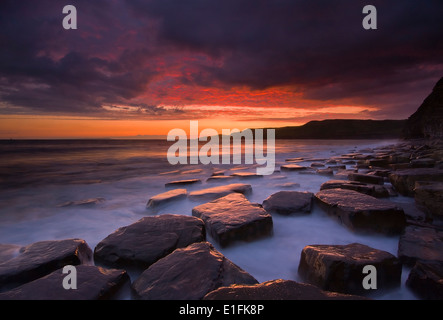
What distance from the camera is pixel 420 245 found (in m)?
1.37

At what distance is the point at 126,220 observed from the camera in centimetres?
258

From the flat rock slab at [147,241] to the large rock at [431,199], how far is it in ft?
7.09

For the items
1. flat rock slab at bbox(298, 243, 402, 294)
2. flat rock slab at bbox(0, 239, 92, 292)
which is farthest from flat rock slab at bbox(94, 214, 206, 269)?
flat rock slab at bbox(298, 243, 402, 294)

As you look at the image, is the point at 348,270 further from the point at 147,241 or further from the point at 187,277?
the point at 147,241

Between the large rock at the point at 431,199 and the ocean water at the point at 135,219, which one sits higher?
the large rock at the point at 431,199

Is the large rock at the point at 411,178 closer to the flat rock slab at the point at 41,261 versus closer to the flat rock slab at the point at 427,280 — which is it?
the flat rock slab at the point at 427,280

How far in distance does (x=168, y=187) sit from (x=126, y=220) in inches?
65.8

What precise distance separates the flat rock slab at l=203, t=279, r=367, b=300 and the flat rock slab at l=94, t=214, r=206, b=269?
610mm

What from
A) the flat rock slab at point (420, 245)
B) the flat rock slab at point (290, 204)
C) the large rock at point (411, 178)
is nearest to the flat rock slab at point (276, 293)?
the flat rock slab at point (420, 245)

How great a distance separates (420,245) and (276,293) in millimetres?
1137

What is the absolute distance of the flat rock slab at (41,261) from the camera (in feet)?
4.17

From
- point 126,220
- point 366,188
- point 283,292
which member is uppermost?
point 366,188
